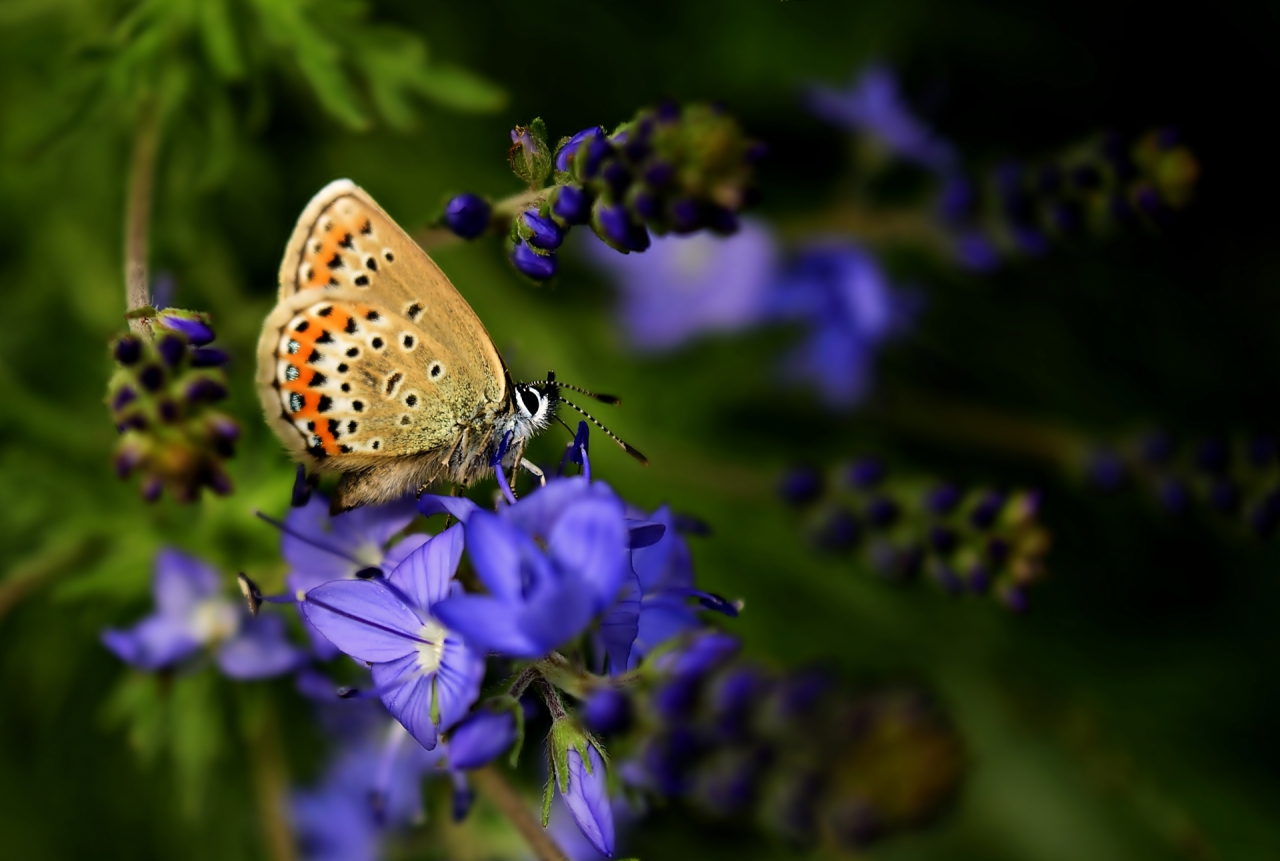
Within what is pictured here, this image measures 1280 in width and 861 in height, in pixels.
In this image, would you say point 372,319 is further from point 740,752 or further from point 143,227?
point 740,752

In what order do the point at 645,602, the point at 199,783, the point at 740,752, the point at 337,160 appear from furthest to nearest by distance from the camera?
1. the point at 337,160
2. the point at 199,783
3. the point at 740,752
4. the point at 645,602

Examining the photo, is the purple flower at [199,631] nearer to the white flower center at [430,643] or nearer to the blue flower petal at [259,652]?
the blue flower petal at [259,652]

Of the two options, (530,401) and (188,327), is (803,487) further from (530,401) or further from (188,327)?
(188,327)

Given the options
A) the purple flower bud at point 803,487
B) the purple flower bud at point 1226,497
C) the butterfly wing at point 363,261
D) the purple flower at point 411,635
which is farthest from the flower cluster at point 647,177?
the purple flower bud at point 1226,497

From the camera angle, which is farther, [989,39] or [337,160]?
[989,39]

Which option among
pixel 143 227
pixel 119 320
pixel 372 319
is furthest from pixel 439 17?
pixel 372 319

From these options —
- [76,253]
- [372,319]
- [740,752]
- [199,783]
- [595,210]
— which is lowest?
[199,783]

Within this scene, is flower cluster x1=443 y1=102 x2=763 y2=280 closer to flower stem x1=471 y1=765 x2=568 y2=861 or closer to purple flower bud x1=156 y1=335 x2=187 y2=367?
purple flower bud x1=156 y1=335 x2=187 y2=367
